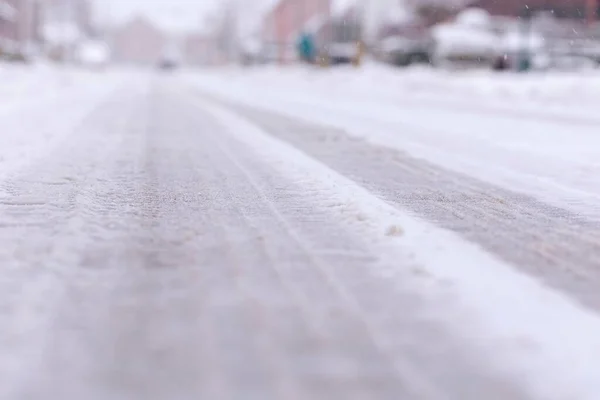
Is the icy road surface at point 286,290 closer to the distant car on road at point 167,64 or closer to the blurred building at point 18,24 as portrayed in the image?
the blurred building at point 18,24

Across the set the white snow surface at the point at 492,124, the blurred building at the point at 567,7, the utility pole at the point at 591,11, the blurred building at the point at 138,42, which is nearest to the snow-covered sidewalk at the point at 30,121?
the white snow surface at the point at 492,124

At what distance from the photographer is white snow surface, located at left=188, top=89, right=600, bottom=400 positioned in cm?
277

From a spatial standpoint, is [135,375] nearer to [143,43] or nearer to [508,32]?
[508,32]

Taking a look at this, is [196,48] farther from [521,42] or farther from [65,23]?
[521,42]

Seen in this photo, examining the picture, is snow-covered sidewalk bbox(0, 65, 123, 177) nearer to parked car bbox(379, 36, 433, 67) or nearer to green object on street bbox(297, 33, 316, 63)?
parked car bbox(379, 36, 433, 67)

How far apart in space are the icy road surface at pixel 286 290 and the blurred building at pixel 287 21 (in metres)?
57.8

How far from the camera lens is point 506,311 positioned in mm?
3396

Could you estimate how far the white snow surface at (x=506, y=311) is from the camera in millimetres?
2773

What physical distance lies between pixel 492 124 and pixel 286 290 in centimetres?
1019

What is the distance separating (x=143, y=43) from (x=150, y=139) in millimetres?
148311

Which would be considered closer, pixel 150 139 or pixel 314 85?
pixel 150 139

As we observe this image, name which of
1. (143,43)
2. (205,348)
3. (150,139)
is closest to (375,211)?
(205,348)

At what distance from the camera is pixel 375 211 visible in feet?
17.9

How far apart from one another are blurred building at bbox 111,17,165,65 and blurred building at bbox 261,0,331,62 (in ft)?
162
